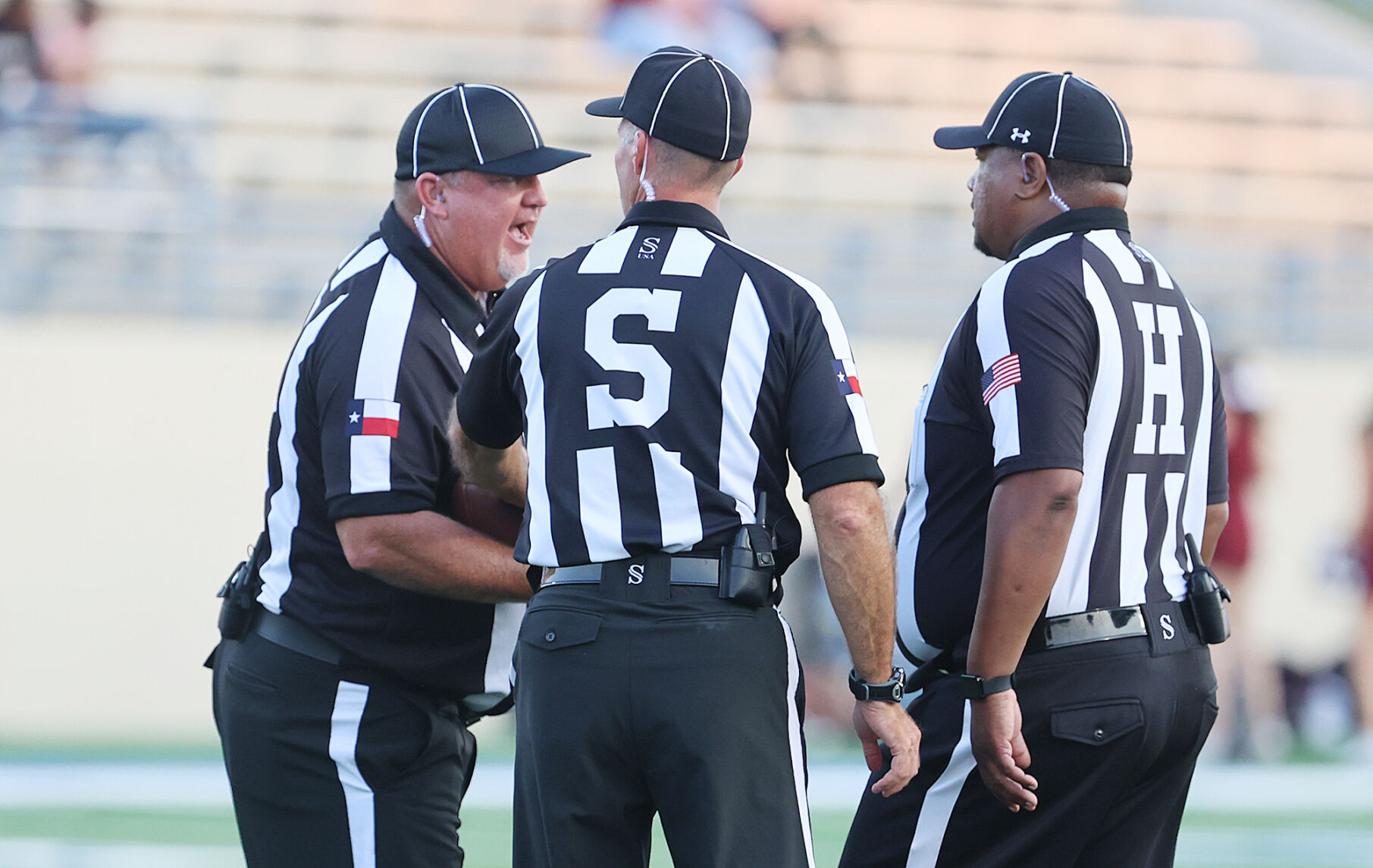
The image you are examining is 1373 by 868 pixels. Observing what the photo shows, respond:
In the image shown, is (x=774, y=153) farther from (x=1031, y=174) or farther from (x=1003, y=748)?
(x=1003, y=748)

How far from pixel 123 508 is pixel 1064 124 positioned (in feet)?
24.0

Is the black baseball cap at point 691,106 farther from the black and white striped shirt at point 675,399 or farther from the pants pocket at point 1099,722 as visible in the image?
the pants pocket at point 1099,722

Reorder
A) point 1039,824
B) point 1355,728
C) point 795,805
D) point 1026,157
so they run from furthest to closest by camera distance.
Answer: point 1355,728 < point 1026,157 < point 1039,824 < point 795,805

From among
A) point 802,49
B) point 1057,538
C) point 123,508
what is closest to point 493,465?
point 1057,538

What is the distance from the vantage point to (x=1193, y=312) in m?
2.98

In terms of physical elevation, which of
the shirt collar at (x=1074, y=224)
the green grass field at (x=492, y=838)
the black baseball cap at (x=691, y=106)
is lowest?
the green grass field at (x=492, y=838)

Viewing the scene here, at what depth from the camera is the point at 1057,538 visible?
8.64ft

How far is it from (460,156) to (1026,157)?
1.09 metres

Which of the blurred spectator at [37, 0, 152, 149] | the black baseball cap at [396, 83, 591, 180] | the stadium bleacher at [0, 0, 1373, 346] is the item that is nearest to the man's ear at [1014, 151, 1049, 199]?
the black baseball cap at [396, 83, 591, 180]

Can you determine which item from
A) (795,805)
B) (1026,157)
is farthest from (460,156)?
(795,805)

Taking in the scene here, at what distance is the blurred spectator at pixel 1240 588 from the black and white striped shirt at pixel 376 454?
5.95 metres

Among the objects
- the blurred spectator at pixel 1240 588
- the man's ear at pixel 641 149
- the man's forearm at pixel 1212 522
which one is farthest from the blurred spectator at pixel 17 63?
the man's forearm at pixel 1212 522

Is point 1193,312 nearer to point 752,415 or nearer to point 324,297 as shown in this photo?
point 752,415

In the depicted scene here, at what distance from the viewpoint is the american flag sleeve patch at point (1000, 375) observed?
2709mm
